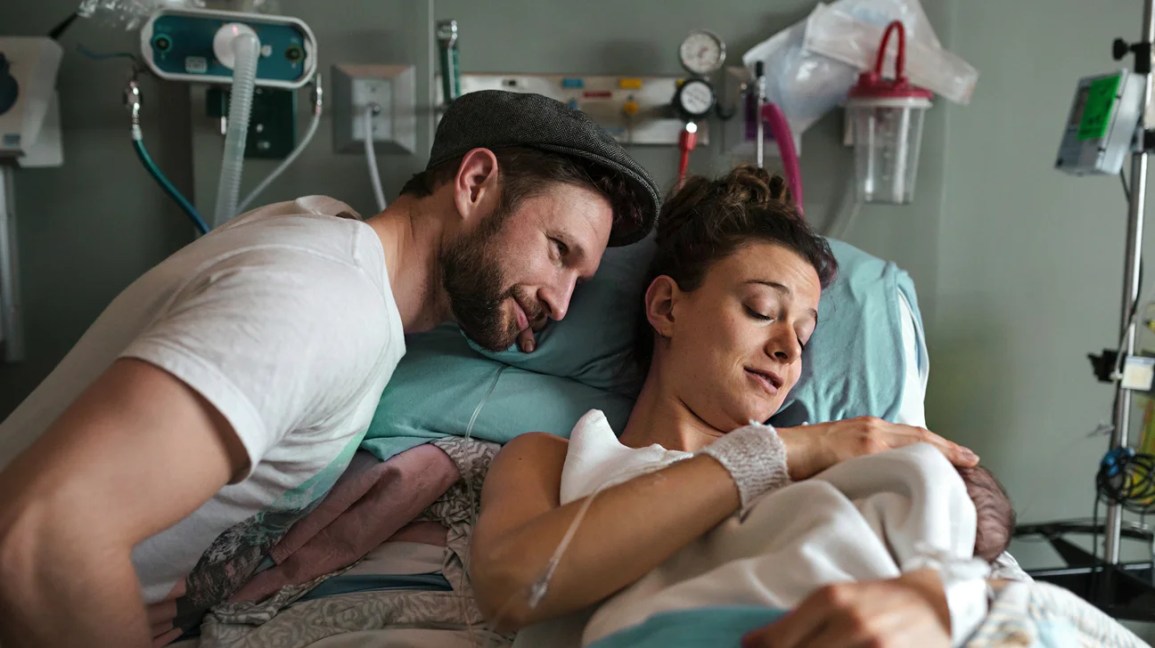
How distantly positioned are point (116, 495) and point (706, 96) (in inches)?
69.9

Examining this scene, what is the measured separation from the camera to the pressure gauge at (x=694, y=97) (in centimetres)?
244

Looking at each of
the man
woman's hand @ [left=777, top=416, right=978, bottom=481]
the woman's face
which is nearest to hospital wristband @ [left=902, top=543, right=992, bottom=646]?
woman's hand @ [left=777, top=416, right=978, bottom=481]

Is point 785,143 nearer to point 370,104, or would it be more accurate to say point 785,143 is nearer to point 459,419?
point 370,104

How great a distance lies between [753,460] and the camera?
4.10ft

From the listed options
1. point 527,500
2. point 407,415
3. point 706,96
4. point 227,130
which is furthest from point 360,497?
point 706,96

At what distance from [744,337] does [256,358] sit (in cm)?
79

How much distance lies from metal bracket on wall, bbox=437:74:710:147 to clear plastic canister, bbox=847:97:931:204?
0.40 metres

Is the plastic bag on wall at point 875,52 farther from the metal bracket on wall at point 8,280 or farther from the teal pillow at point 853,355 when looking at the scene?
the metal bracket on wall at point 8,280

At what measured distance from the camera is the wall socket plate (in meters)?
2.42

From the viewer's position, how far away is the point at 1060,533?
276cm

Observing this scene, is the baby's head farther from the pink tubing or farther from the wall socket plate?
the wall socket plate

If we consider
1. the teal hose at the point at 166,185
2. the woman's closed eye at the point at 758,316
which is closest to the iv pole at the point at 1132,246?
the woman's closed eye at the point at 758,316

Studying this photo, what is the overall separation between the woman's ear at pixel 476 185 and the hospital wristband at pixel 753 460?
627mm

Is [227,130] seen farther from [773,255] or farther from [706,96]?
[773,255]
